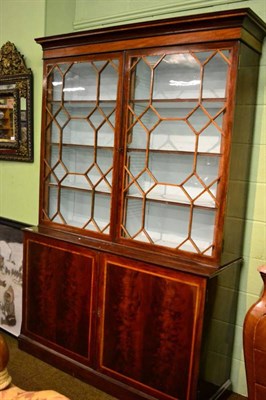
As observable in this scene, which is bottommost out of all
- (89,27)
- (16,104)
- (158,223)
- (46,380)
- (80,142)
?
(46,380)

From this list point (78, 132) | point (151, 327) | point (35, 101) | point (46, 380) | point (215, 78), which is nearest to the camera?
point (215, 78)

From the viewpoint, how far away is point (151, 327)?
2.19 meters

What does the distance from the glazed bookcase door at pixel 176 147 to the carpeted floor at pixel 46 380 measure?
0.95 meters

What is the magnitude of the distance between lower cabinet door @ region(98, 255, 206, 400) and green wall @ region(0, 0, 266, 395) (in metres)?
0.45

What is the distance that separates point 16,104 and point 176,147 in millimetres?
1345

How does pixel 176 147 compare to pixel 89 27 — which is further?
pixel 89 27

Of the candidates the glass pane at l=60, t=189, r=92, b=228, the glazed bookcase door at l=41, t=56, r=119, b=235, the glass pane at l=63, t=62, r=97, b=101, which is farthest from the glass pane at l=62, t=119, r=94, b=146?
the glass pane at l=60, t=189, r=92, b=228

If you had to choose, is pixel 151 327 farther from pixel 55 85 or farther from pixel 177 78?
pixel 55 85

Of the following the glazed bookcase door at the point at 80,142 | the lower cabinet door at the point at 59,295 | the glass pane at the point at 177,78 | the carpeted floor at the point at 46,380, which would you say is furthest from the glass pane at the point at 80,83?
the carpeted floor at the point at 46,380

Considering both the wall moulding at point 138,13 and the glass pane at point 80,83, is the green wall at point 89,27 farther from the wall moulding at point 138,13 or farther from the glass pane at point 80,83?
the glass pane at point 80,83

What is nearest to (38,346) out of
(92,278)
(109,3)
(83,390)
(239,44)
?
(83,390)

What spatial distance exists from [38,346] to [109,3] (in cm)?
240

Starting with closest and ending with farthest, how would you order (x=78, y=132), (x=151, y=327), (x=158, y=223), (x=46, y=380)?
(x=151, y=327) → (x=158, y=223) → (x=46, y=380) → (x=78, y=132)

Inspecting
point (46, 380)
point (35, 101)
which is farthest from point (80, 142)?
point (46, 380)
